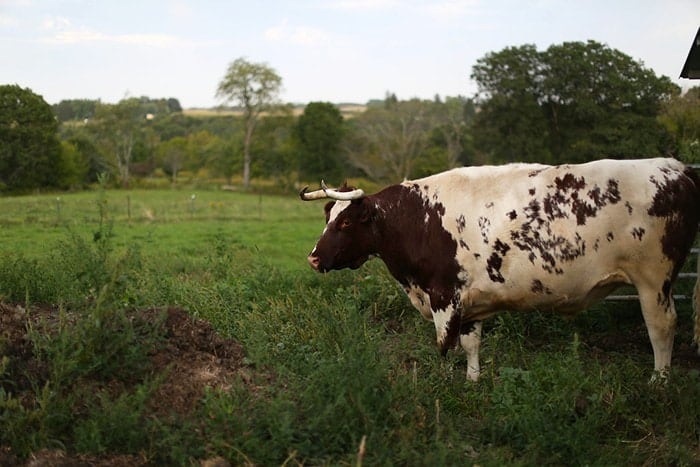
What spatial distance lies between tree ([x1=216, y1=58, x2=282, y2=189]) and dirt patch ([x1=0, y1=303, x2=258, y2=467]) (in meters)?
66.8

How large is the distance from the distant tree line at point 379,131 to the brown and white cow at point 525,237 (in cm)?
722

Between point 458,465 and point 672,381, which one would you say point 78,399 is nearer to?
point 458,465

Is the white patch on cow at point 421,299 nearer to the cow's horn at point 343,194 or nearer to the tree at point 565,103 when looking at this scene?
the cow's horn at point 343,194

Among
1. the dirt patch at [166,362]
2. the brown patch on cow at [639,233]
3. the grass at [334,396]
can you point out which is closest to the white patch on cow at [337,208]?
the grass at [334,396]

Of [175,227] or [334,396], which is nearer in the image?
[334,396]

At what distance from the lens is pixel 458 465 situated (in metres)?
4.78

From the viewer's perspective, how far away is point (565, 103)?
50812 mm

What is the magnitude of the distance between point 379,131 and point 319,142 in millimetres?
7440

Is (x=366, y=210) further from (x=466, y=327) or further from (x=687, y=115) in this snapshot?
(x=687, y=115)

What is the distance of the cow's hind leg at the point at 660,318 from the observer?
6.93 meters

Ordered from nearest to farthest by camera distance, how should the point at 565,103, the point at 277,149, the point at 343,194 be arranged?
the point at 343,194, the point at 565,103, the point at 277,149

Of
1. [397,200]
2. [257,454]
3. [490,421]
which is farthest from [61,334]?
[397,200]

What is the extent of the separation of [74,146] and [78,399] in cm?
4919

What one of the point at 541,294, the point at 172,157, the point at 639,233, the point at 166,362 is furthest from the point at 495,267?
the point at 172,157
